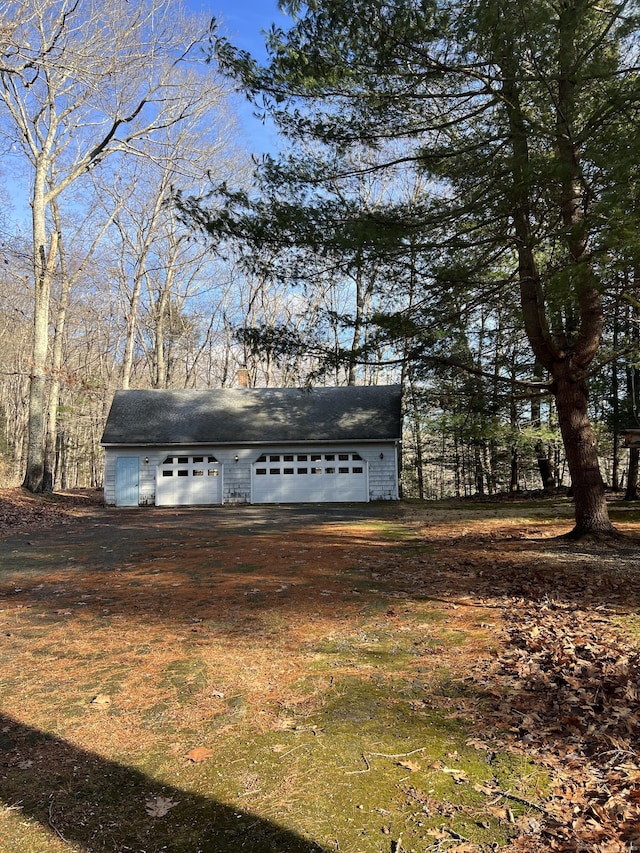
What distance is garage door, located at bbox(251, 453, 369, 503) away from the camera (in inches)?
811

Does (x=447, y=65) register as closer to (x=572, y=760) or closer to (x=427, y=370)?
(x=427, y=370)

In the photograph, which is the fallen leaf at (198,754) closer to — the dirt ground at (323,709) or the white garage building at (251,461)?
the dirt ground at (323,709)

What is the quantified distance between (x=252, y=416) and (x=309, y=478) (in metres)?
3.48

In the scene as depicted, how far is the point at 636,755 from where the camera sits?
112 inches

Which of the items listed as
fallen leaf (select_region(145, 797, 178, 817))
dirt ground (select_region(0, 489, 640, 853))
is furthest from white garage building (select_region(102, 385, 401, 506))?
fallen leaf (select_region(145, 797, 178, 817))

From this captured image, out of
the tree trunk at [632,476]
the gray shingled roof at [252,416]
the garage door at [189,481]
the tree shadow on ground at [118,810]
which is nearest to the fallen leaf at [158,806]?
the tree shadow on ground at [118,810]

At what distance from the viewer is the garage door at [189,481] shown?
20.6 metres

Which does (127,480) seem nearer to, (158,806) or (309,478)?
(309,478)

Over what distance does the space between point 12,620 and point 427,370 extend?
7.81 metres

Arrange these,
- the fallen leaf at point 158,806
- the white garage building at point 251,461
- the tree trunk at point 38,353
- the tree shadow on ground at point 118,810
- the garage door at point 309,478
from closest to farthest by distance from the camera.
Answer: the tree shadow on ground at point 118,810 < the fallen leaf at point 158,806 < the tree trunk at point 38,353 < the white garage building at point 251,461 < the garage door at point 309,478

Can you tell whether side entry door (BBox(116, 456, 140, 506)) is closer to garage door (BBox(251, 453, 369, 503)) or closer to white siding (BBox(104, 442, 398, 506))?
white siding (BBox(104, 442, 398, 506))

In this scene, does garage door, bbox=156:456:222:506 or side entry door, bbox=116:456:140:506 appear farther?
garage door, bbox=156:456:222:506

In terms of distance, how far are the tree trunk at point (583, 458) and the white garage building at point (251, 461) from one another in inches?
436

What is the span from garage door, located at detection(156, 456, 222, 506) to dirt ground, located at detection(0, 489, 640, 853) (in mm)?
12984
